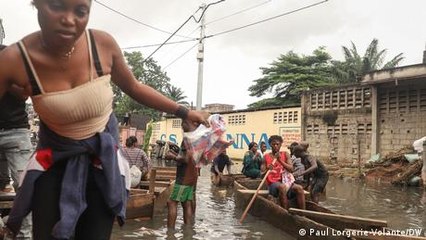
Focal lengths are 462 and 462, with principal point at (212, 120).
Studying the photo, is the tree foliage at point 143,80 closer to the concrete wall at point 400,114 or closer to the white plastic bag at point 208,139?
the concrete wall at point 400,114

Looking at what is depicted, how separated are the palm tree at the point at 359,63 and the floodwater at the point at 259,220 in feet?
53.2

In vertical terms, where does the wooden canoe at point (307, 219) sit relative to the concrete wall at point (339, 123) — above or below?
below

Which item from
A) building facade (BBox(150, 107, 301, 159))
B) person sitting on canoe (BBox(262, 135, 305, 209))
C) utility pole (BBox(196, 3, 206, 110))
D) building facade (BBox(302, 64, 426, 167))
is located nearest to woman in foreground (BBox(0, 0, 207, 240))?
person sitting on canoe (BBox(262, 135, 305, 209))

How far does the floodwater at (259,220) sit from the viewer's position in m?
7.63

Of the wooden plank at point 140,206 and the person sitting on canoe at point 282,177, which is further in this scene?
the wooden plank at point 140,206

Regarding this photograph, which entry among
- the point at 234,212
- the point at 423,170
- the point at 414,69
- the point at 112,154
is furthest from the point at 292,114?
the point at 112,154

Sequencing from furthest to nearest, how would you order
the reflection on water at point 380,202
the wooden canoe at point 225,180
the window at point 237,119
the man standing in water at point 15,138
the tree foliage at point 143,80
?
1. the tree foliage at point 143,80
2. the window at point 237,119
3. the wooden canoe at point 225,180
4. the reflection on water at point 380,202
5. the man standing in water at point 15,138

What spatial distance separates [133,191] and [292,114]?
16723 millimetres

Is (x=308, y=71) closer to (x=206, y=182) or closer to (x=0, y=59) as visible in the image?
(x=206, y=182)

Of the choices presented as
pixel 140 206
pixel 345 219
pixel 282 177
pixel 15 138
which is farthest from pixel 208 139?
pixel 140 206

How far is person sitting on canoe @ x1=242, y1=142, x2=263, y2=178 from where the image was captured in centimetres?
1330

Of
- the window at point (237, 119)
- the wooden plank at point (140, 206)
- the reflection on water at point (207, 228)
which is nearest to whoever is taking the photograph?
the reflection on water at point (207, 228)

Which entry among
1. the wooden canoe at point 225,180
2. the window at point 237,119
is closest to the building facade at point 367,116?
the window at point 237,119

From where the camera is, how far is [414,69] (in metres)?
16.8
